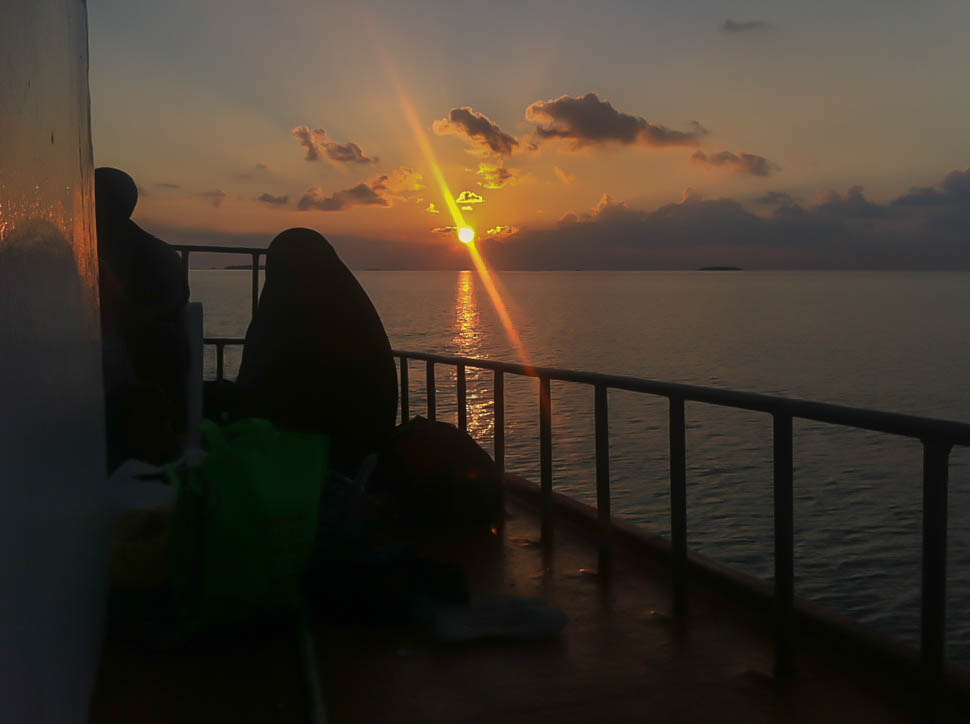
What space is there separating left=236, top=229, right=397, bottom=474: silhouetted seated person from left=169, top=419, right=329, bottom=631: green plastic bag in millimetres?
1161

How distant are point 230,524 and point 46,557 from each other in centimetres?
108

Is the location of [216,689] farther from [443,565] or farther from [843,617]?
[843,617]

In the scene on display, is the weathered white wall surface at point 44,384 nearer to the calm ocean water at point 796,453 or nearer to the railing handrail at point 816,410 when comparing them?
the railing handrail at point 816,410

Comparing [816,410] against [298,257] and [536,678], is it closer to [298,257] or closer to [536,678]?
[536,678]

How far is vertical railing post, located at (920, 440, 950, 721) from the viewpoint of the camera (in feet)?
6.73

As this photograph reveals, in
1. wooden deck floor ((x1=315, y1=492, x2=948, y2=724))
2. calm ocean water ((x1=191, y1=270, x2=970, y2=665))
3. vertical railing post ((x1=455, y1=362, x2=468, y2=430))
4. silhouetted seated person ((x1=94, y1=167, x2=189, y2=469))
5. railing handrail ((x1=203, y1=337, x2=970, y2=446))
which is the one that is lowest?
calm ocean water ((x1=191, y1=270, x2=970, y2=665))

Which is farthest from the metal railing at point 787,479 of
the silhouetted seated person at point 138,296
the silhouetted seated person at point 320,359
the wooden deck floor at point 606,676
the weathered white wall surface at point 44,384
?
the silhouetted seated person at point 138,296

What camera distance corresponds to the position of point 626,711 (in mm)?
2293

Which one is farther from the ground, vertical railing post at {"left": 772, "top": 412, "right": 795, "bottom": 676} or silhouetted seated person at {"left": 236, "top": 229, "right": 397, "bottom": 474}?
silhouetted seated person at {"left": 236, "top": 229, "right": 397, "bottom": 474}

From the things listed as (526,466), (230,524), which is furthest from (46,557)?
(526,466)

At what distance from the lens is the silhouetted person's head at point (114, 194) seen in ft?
16.5

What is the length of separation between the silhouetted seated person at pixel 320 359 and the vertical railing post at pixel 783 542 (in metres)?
1.93

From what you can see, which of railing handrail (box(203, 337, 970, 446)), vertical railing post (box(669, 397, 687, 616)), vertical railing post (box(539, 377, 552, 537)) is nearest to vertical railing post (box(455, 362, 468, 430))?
vertical railing post (box(539, 377, 552, 537))

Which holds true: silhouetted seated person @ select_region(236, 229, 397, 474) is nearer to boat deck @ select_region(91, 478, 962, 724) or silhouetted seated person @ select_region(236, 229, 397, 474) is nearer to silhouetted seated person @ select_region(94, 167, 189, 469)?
silhouetted seated person @ select_region(94, 167, 189, 469)
